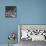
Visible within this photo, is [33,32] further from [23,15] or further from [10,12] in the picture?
[10,12]

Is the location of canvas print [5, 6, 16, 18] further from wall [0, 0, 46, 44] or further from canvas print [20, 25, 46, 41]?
canvas print [20, 25, 46, 41]

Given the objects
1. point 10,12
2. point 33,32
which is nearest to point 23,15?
point 10,12

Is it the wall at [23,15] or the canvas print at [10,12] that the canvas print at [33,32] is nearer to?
the wall at [23,15]

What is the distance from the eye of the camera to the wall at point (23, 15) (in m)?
3.97

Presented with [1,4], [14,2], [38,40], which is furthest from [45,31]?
[1,4]

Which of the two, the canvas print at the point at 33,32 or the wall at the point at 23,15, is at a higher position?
the wall at the point at 23,15

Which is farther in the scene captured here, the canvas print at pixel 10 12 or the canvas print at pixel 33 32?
the canvas print at pixel 10 12

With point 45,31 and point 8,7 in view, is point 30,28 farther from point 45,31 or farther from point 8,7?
point 8,7

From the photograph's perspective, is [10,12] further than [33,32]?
Yes

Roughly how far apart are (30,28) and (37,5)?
708 mm

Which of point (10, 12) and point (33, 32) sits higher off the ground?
point (10, 12)

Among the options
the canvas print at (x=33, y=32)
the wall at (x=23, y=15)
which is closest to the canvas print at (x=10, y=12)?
the wall at (x=23, y=15)

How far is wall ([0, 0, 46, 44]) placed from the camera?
3.97 meters

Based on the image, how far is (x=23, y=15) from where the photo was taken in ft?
13.1
